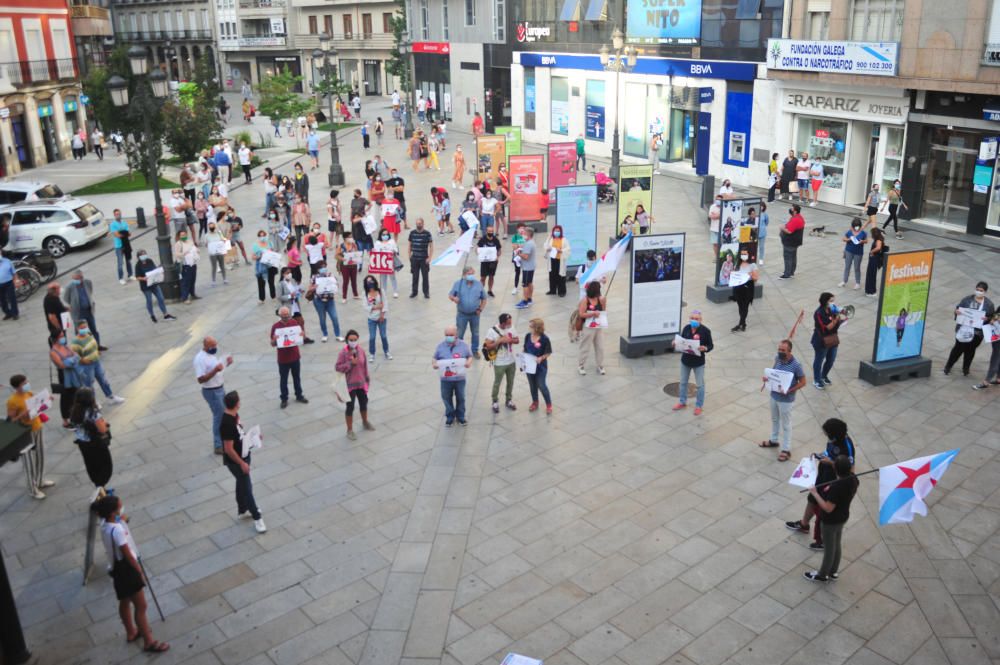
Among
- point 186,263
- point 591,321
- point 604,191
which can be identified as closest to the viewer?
point 591,321

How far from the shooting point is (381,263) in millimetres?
17453

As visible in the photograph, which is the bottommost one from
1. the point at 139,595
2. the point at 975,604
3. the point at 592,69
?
the point at 975,604

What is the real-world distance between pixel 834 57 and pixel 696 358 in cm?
1767

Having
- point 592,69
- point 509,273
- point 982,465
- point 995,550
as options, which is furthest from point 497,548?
point 592,69

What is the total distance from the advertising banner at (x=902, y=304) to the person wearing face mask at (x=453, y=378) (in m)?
6.79

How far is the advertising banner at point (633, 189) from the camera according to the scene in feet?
75.7

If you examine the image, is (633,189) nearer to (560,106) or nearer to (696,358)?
(696,358)

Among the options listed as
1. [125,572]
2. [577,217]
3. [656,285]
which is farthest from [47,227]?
[125,572]

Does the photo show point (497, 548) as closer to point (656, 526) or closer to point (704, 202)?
point (656, 526)

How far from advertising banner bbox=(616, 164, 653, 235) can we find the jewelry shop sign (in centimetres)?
784

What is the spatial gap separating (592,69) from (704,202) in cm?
1449

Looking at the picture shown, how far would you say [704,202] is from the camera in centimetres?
2875

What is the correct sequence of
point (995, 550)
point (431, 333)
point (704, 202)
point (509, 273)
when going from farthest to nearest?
point (704, 202) < point (509, 273) < point (431, 333) < point (995, 550)

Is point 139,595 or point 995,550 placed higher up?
point 139,595
